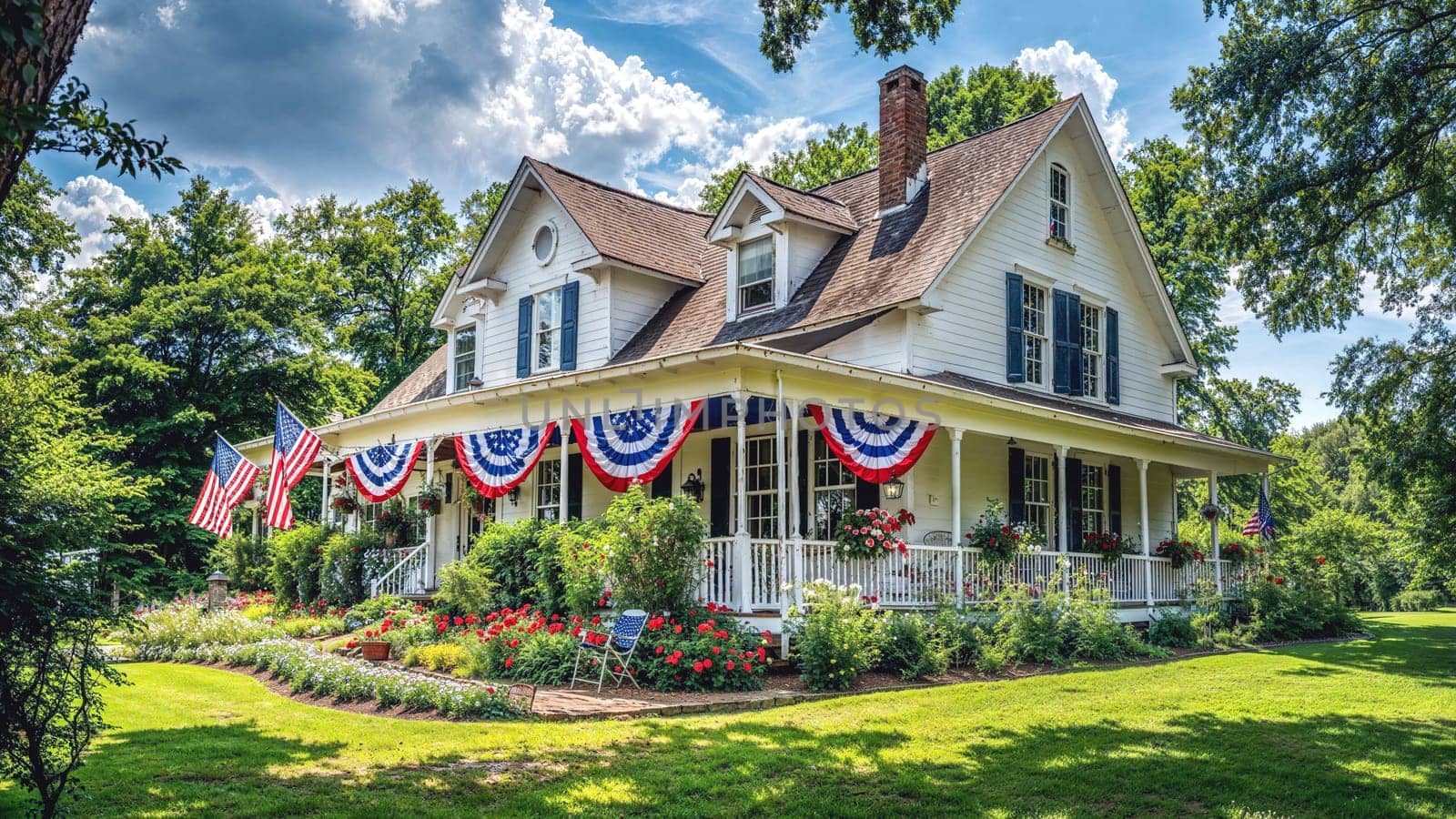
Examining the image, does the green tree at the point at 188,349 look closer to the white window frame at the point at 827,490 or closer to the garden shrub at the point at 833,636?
the white window frame at the point at 827,490

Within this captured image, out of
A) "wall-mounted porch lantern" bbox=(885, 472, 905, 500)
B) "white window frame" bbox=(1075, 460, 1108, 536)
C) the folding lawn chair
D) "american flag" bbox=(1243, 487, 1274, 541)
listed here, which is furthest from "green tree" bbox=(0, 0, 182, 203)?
"american flag" bbox=(1243, 487, 1274, 541)

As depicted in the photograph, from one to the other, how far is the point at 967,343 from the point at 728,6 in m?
6.38

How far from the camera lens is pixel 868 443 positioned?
13.2 m

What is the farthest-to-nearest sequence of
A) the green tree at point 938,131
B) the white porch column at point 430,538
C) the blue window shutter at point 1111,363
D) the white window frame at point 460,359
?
the green tree at point 938,131 → the white window frame at point 460,359 → the blue window shutter at point 1111,363 → the white porch column at point 430,538

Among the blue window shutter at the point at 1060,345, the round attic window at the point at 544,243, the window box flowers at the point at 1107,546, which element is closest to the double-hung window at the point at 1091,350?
the blue window shutter at the point at 1060,345

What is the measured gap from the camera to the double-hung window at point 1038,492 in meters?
17.6

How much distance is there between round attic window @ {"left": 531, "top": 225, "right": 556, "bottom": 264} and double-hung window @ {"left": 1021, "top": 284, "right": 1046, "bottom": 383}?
28.3 ft

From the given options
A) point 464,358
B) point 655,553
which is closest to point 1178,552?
point 655,553

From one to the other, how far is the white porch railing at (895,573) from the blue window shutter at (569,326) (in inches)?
285

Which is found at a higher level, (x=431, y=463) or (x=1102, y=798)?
(x=431, y=463)

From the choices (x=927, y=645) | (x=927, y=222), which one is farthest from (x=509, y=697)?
(x=927, y=222)

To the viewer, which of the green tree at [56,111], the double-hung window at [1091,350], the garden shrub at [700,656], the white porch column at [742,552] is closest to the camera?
the green tree at [56,111]

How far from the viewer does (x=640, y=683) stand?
36.5 ft

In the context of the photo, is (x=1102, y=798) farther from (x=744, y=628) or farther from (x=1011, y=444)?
(x=1011, y=444)
